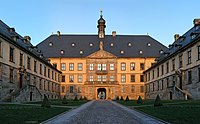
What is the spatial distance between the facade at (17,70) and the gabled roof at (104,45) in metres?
18.6

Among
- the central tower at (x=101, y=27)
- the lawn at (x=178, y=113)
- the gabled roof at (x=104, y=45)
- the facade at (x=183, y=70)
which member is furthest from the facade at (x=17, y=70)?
the central tower at (x=101, y=27)

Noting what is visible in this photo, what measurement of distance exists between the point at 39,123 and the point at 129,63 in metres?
57.0

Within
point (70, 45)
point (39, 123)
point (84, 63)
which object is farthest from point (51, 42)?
point (39, 123)

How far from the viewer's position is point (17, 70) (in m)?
38.1

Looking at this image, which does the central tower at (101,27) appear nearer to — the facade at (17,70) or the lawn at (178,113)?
the facade at (17,70)

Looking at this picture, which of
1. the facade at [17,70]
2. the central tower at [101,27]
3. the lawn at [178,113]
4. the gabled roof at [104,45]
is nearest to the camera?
the lawn at [178,113]

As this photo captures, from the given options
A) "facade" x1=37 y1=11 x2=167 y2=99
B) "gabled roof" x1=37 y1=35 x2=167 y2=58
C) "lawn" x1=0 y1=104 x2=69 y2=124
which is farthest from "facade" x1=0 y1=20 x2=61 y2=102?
"gabled roof" x1=37 y1=35 x2=167 y2=58

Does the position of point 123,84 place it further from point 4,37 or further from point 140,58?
point 4,37

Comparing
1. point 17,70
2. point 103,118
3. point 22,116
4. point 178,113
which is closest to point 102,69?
point 17,70

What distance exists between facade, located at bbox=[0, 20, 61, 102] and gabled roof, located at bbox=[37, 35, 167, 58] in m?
18.6

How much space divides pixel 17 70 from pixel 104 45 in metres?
37.5

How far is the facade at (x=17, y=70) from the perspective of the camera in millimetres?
33156

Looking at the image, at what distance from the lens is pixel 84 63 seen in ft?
229

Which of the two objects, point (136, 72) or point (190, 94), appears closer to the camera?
point (190, 94)
